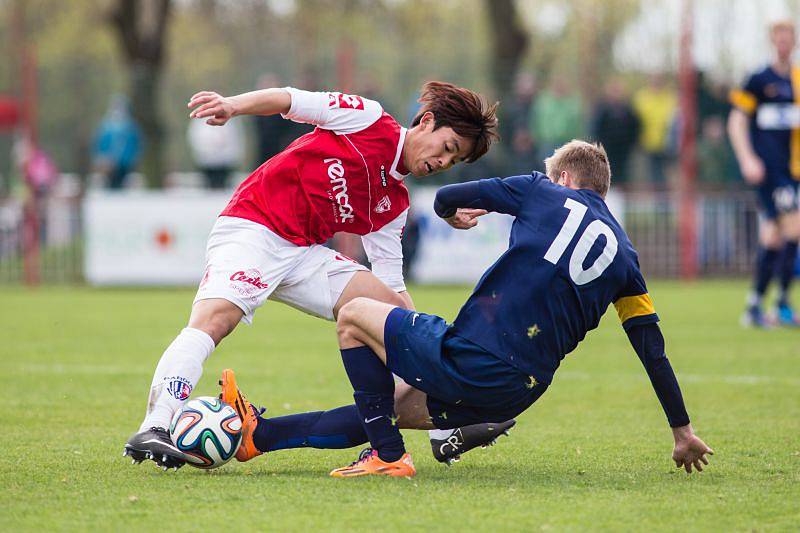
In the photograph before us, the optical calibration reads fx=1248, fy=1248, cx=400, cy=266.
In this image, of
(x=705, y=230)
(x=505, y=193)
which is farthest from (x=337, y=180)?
(x=705, y=230)

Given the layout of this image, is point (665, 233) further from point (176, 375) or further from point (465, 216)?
point (176, 375)

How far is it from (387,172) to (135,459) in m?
1.78

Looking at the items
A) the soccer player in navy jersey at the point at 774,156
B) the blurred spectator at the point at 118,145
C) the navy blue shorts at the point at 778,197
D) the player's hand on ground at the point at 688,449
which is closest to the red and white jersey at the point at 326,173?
the player's hand on ground at the point at 688,449

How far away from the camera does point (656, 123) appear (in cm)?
1891

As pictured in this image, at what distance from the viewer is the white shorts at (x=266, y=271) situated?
545 centimetres

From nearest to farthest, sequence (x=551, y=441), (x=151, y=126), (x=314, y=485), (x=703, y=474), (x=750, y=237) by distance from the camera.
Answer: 1. (x=314, y=485)
2. (x=703, y=474)
3. (x=551, y=441)
4. (x=750, y=237)
5. (x=151, y=126)

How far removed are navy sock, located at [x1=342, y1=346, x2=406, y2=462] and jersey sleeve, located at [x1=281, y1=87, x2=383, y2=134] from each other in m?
1.20

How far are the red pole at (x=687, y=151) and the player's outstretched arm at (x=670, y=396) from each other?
45.1 feet

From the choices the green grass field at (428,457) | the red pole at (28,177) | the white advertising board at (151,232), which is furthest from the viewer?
the red pole at (28,177)

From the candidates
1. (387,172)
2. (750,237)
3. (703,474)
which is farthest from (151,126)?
(703,474)

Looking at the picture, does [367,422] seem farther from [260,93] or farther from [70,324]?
[70,324]

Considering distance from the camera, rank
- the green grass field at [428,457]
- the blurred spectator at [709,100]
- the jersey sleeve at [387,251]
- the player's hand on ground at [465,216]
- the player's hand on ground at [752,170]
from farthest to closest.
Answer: the blurred spectator at [709,100]
the player's hand on ground at [752,170]
the jersey sleeve at [387,251]
the player's hand on ground at [465,216]
the green grass field at [428,457]

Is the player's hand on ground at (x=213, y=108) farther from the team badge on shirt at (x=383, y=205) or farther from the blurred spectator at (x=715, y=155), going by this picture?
the blurred spectator at (x=715, y=155)

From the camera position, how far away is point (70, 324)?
41.3 feet
